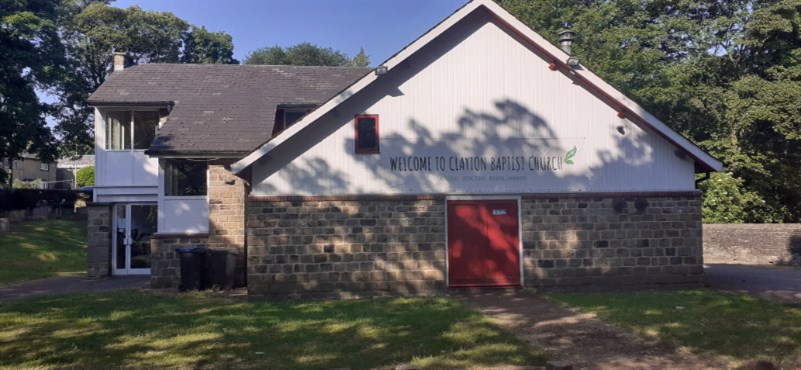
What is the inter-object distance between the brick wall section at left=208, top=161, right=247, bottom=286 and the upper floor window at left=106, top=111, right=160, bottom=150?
5168mm

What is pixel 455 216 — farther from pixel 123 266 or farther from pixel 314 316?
pixel 123 266

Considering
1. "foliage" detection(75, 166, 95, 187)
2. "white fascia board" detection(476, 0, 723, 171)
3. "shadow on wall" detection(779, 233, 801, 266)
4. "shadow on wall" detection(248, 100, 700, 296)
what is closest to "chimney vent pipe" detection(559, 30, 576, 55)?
"white fascia board" detection(476, 0, 723, 171)

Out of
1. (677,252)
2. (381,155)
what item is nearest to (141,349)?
Result: (381,155)

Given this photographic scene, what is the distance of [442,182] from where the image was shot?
41.9 ft

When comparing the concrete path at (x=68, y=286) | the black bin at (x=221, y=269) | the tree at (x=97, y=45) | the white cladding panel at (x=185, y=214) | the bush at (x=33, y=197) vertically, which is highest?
the tree at (x=97, y=45)

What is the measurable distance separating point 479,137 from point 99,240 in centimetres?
1225

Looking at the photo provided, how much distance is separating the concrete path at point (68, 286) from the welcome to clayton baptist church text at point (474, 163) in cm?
753

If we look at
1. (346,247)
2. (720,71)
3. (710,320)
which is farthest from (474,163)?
(720,71)

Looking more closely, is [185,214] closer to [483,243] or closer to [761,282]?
[483,243]

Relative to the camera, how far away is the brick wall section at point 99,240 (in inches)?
689

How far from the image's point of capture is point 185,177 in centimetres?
1592

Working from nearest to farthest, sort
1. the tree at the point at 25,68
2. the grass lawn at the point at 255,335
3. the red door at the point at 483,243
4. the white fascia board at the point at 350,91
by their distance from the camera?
the grass lawn at the point at 255,335 → the white fascia board at the point at 350,91 → the red door at the point at 483,243 → the tree at the point at 25,68

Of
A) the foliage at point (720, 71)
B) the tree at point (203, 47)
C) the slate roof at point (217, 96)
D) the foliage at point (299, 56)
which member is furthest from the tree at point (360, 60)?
the slate roof at point (217, 96)

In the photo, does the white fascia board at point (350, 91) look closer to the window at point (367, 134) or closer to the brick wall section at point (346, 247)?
the window at point (367, 134)
